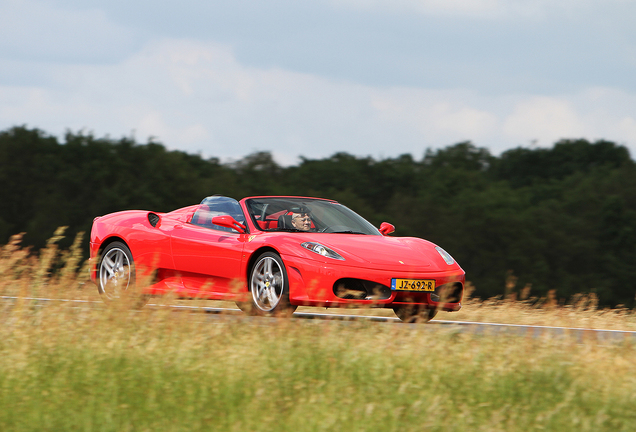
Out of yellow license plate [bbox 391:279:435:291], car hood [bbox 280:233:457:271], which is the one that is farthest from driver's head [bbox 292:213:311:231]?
yellow license plate [bbox 391:279:435:291]

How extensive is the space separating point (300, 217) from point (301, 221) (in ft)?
0.17

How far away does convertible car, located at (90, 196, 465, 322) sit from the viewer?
7754mm

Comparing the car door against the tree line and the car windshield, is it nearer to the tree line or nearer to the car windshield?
the car windshield

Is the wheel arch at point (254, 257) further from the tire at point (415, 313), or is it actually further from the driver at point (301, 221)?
the tire at point (415, 313)

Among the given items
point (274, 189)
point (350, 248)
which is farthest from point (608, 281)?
point (350, 248)

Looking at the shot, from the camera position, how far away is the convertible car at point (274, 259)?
775cm

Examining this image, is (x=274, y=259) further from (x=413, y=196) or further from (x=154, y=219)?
(x=413, y=196)

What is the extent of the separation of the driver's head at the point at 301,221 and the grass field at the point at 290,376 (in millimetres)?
2118

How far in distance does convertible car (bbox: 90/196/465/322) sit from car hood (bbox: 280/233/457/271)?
13 mm

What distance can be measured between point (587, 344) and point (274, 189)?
61437 mm

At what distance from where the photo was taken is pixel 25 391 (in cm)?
483

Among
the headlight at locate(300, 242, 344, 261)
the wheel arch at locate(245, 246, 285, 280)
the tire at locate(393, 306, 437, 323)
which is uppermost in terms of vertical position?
the headlight at locate(300, 242, 344, 261)

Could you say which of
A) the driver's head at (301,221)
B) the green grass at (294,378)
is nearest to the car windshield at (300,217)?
the driver's head at (301,221)

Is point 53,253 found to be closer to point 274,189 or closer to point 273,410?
point 273,410
